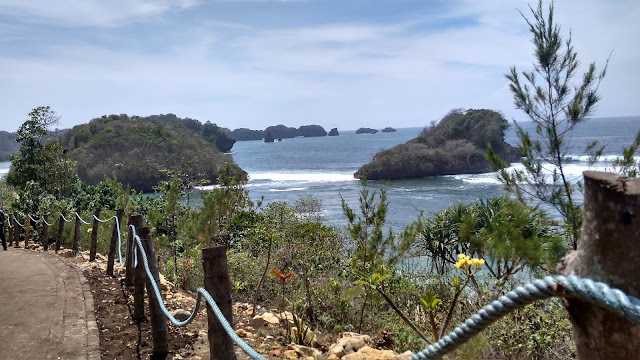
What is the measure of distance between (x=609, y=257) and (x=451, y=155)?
51850 mm

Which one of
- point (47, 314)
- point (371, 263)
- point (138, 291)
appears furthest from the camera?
point (371, 263)

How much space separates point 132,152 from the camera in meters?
56.3

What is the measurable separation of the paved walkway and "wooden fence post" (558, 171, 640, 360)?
13.2 feet

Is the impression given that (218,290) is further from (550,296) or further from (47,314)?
(47,314)

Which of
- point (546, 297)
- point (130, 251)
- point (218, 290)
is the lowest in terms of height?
point (130, 251)

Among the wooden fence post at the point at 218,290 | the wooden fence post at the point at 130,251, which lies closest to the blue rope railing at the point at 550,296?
the wooden fence post at the point at 218,290

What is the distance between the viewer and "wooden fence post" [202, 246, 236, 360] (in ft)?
9.68

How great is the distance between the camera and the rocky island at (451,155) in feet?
164

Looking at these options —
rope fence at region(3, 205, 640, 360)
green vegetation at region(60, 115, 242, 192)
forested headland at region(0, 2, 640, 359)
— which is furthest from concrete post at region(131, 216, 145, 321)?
green vegetation at region(60, 115, 242, 192)

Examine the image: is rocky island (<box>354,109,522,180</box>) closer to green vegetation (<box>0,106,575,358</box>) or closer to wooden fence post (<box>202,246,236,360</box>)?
green vegetation (<box>0,106,575,358</box>)

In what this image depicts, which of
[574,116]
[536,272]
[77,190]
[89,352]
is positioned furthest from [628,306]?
[77,190]

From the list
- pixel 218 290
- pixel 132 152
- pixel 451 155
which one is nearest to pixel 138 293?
pixel 218 290

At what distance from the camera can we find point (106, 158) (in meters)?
55.8

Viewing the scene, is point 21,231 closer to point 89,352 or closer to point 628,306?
point 89,352
